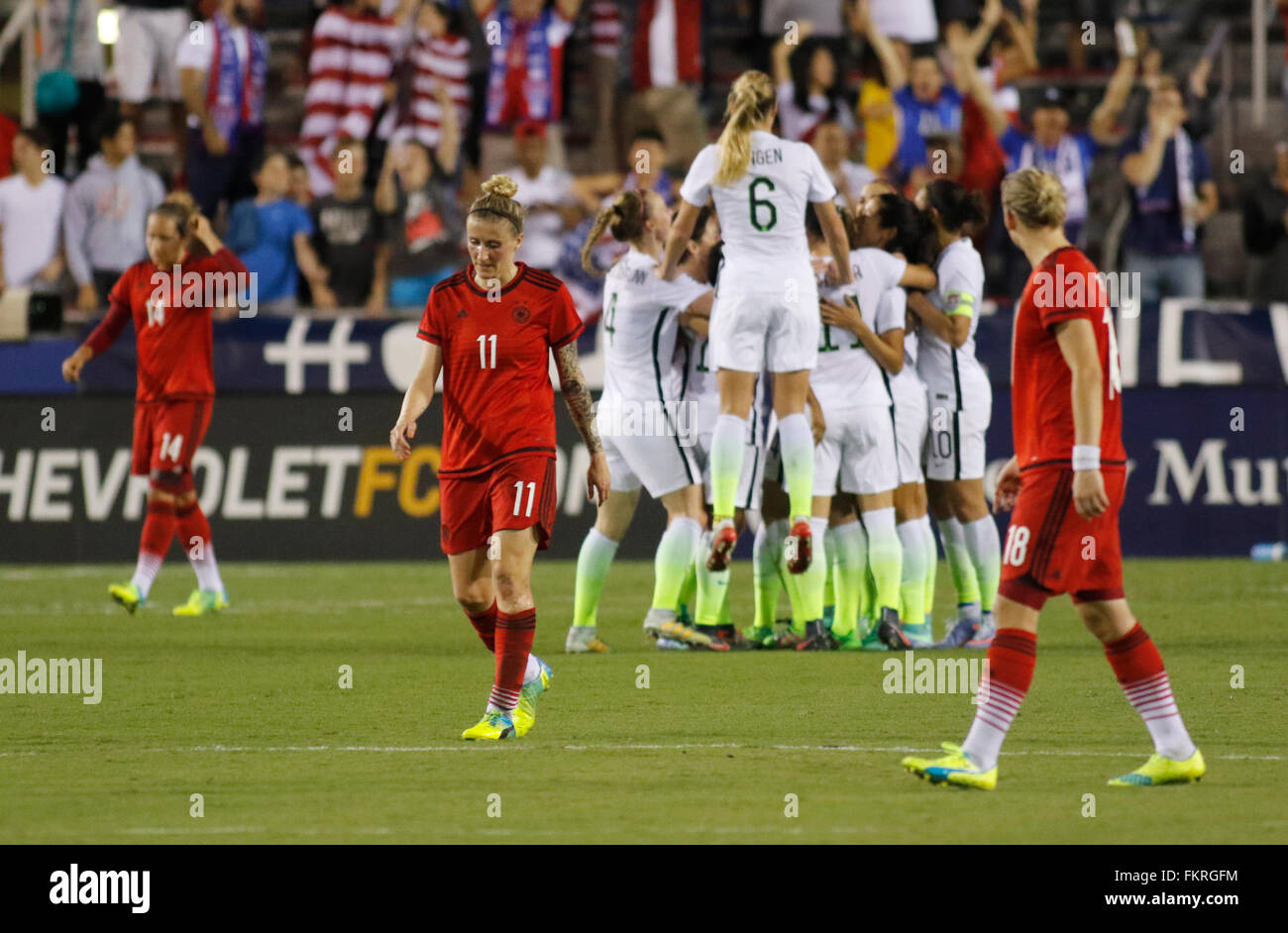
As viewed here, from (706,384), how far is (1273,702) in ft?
13.1

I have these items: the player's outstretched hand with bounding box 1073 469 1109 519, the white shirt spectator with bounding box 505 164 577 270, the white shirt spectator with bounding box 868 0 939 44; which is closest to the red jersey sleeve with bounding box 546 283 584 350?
the player's outstretched hand with bounding box 1073 469 1109 519

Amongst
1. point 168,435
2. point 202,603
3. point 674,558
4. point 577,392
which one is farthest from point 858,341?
point 202,603

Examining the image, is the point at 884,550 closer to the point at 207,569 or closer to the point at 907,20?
the point at 207,569

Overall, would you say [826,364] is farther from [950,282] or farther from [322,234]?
[322,234]

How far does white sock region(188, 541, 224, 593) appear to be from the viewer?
1431 cm

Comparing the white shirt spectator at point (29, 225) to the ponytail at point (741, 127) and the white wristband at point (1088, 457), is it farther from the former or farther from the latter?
the white wristband at point (1088, 457)

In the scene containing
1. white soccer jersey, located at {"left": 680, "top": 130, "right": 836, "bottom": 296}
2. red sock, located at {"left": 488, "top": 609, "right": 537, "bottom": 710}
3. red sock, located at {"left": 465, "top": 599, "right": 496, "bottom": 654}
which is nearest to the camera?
red sock, located at {"left": 488, "top": 609, "right": 537, "bottom": 710}

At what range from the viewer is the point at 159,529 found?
556 inches

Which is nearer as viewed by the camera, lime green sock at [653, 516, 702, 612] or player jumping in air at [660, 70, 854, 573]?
player jumping in air at [660, 70, 854, 573]

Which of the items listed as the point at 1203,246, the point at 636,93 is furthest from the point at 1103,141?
the point at 636,93

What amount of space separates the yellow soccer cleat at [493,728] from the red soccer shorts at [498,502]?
0.70 m

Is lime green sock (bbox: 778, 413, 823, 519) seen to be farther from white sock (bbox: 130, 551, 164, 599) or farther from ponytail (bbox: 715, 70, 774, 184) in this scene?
white sock (bbox: 130, 551, 164, 599)

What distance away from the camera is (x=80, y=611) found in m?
14.5

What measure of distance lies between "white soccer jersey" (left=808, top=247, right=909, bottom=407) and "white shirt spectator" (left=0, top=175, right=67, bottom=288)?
9613mm
